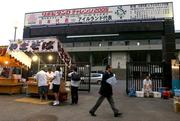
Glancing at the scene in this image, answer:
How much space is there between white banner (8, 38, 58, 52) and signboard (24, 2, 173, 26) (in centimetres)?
318

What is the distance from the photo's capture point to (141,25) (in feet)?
51.2

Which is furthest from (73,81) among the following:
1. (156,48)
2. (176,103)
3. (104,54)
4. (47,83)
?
(104,54)

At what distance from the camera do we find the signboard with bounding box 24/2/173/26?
608 inches

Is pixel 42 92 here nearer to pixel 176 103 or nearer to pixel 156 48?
pixel 176 103

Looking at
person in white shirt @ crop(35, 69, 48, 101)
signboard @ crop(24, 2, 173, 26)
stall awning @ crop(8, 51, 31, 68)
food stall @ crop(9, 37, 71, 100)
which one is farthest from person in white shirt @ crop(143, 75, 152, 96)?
stall awning @ crop(8, 51, 31, 68)

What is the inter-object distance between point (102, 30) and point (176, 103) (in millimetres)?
7896

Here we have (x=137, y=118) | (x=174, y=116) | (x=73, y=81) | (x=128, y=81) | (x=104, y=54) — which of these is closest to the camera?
(x=137, y=118)

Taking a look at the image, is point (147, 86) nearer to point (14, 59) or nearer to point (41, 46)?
point (41, 46)

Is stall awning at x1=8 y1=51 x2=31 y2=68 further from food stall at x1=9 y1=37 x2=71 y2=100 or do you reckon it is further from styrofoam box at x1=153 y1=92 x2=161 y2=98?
styrofoam box at x1=153 y1=92 x2=161 y2=98

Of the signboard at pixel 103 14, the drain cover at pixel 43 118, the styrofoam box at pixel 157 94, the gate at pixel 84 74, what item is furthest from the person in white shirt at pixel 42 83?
the styrofoam box at pixel 157 94

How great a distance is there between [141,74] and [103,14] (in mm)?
5431

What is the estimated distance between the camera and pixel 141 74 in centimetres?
1761

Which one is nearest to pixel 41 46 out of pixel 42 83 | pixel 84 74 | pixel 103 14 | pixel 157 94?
pixel 42 83

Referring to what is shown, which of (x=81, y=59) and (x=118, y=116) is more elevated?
(x=81, y=59)
